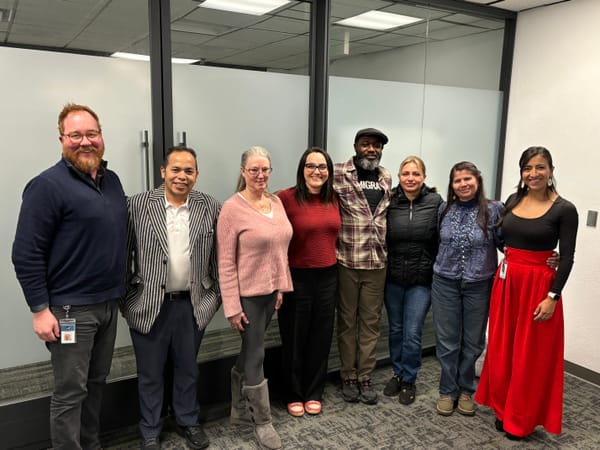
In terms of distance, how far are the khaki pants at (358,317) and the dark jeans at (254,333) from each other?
0.48m

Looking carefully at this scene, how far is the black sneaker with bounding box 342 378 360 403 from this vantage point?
8.69 ft

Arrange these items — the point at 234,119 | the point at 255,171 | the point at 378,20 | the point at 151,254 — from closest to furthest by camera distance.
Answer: the point at 151,254 → the point at 255,171 → the point at 234,119 → the point at 378,20

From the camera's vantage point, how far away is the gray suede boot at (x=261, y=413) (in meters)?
2.24

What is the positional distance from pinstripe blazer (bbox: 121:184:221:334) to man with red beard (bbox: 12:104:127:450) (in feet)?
0.34

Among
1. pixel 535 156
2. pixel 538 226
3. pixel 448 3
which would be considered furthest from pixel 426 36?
pixel 538 226

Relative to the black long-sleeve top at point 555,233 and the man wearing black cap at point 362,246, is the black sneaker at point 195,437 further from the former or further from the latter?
the black long-sleeve top at point 555,233

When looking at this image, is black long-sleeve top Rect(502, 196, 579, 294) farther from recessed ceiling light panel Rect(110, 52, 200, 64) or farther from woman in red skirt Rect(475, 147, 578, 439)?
recessed ceiling light panel Rect(110, 52, 200, 64)

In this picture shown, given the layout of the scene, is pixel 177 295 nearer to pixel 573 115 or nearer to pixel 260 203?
pixel 260 203

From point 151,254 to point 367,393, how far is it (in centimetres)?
144

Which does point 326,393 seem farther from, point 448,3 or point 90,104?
point 448,3

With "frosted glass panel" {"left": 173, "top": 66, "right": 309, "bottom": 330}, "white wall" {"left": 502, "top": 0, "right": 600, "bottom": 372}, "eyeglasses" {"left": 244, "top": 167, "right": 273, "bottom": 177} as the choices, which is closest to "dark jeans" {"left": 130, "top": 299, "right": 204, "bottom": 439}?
"frosted glass panel" {"left": 173, "top": 66, "right": 309, "bottom": 330}

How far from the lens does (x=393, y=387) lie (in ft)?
9.03

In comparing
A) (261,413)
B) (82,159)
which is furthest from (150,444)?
(82,159)

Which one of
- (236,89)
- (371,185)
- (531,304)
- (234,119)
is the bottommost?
(531,304)
